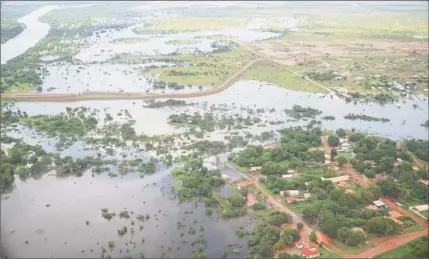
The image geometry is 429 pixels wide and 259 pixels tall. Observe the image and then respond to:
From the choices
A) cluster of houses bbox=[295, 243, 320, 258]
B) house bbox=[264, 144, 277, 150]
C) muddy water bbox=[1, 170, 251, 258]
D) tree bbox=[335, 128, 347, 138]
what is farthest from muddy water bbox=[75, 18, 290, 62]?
cluster of houses bbox=[295, 243, 320, 258]

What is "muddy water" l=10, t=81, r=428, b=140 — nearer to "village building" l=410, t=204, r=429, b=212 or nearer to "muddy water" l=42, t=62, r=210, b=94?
"muddy water" l=42, t=62, r=210, b=94

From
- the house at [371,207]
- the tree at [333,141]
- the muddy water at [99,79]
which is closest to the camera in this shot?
the house at [371,207]

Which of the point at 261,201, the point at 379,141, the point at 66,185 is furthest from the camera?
the point at 379,141

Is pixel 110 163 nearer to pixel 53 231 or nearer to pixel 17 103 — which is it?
pixel 53 231

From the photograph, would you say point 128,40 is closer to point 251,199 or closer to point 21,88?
point 21,88

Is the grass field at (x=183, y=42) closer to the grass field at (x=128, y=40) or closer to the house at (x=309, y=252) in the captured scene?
the grass field at (x=128, y=40)

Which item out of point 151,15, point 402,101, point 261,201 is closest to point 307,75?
point 402,101

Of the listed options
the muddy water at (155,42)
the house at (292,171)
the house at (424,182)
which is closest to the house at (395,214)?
the house at (424,182)
